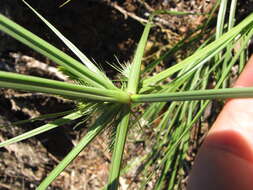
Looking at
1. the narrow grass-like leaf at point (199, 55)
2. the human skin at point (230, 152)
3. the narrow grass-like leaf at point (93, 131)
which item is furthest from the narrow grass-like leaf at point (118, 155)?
the human skin at point (230, 152)

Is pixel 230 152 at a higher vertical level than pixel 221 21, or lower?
lower

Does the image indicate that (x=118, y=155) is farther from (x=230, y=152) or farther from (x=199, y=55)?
(x=230, y=152)

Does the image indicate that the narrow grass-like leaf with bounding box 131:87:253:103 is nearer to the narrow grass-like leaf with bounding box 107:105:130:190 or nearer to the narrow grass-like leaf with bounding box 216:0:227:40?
the narrow grass-like leaf with bounding box 107:105:130:190

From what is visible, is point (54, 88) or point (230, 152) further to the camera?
point (230, 152)

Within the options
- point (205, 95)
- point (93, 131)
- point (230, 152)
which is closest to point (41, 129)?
point (93, 131)

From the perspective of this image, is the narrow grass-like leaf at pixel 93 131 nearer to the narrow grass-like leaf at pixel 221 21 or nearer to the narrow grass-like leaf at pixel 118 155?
the narrow grass-like leaf at pixel 118 155

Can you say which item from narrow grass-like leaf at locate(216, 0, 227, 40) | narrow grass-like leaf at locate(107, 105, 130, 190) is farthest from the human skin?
narrow grass-like leaf at locate(107, 105, 130, 190)

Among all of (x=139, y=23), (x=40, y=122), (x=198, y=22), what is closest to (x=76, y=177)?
(x=40, y=122)

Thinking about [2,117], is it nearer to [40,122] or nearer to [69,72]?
[40,122]
